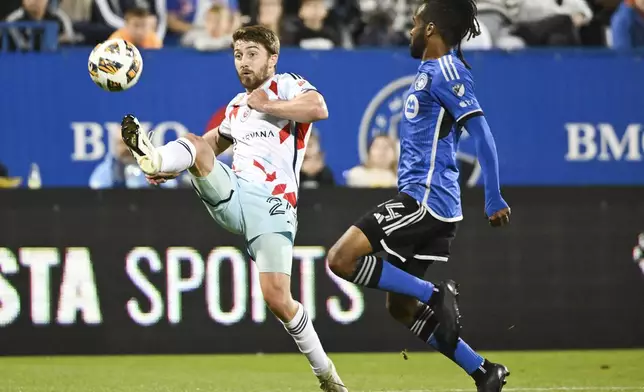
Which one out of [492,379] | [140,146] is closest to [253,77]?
[140,146]

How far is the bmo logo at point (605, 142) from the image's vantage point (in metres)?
12.1

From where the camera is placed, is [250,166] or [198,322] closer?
[250,166]

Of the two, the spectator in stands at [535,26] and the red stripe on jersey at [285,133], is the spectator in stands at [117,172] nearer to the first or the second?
the spectator in stands at [535,26]

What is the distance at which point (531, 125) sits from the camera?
1212cm

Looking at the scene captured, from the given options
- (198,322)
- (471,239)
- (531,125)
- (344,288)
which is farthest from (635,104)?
(198,322)

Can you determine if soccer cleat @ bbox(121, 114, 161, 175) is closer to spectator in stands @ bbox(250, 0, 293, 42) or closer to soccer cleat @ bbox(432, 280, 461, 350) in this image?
soccer cleat @ bbox(432, 280, 461, 350)

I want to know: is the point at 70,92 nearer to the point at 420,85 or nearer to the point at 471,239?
the point at 471,239

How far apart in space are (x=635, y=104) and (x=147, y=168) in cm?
720

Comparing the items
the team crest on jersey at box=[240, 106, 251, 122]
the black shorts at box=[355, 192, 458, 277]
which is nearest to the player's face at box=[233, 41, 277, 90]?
the team crest on jersey at box=[240, 106, 251, 122]

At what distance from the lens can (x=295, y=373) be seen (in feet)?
28.7

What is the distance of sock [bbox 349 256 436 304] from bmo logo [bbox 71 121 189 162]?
17.5 ft

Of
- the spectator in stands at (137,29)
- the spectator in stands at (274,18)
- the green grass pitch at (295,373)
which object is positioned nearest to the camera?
the green grass pitch at (295,373)

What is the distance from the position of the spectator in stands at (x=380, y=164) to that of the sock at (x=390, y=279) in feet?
15.4

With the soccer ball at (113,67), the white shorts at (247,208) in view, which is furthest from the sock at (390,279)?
the soccer ball at (113,67)
